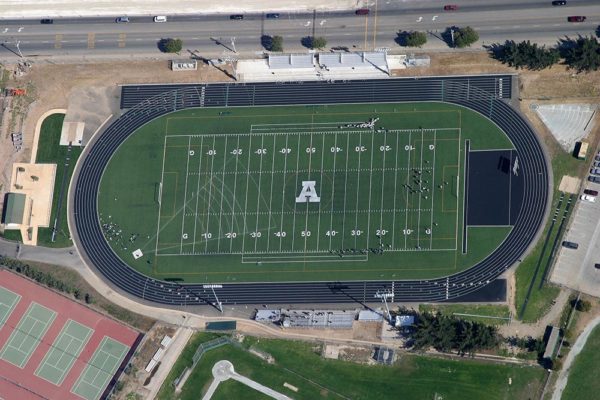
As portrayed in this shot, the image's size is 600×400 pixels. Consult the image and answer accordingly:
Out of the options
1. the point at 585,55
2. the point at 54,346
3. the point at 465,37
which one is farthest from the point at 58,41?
the point at 585,55

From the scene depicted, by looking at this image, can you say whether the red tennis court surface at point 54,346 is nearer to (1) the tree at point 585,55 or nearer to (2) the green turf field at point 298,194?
(2) the green turf field at point 298,194

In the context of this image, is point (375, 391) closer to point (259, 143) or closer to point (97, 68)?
point (259, 143)

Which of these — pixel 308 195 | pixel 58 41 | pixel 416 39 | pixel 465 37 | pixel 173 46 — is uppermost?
pixel 465 37

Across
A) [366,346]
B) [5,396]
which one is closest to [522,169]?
[366,346]

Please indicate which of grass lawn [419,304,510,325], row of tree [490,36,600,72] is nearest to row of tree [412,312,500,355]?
grass lawn [419,304,510,325]

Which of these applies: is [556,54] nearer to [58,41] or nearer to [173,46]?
[173,46]

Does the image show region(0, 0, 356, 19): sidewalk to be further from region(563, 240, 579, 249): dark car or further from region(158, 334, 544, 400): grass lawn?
region(158, 334, 544, 400): grass lawn
